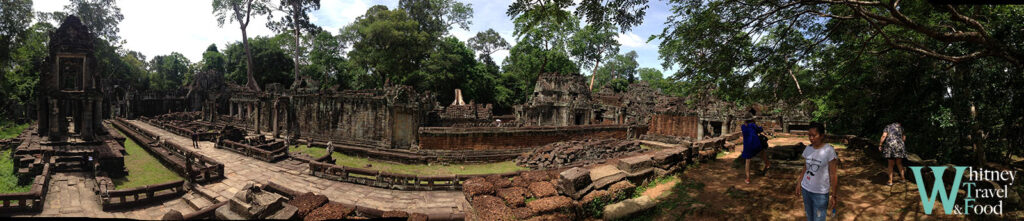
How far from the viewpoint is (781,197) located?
6.50m

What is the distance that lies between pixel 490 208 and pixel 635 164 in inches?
137

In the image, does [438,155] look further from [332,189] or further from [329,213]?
[329,213]

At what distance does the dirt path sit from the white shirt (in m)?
0.71

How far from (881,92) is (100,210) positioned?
67.4 ft

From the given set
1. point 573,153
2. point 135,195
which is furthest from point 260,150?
point 573,153

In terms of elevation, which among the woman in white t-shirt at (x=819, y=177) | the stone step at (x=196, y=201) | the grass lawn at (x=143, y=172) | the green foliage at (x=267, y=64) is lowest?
the stone step at (x=196, y=201)

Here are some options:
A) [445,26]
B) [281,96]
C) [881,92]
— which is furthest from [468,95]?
[881,92]

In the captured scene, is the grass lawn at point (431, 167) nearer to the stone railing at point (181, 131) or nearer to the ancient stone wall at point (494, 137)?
the ancient stone wall at point (494, 137)

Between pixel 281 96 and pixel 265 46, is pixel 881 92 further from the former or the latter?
pixel 265 46

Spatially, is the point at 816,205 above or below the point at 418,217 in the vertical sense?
above

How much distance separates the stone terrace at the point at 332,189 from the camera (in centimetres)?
1102

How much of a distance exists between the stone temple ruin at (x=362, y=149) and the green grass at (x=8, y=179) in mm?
383

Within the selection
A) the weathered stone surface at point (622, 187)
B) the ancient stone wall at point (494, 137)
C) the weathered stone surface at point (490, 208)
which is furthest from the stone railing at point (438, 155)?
the weathered stone surface at point (622, 187)

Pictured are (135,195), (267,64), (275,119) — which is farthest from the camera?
(267,64)
